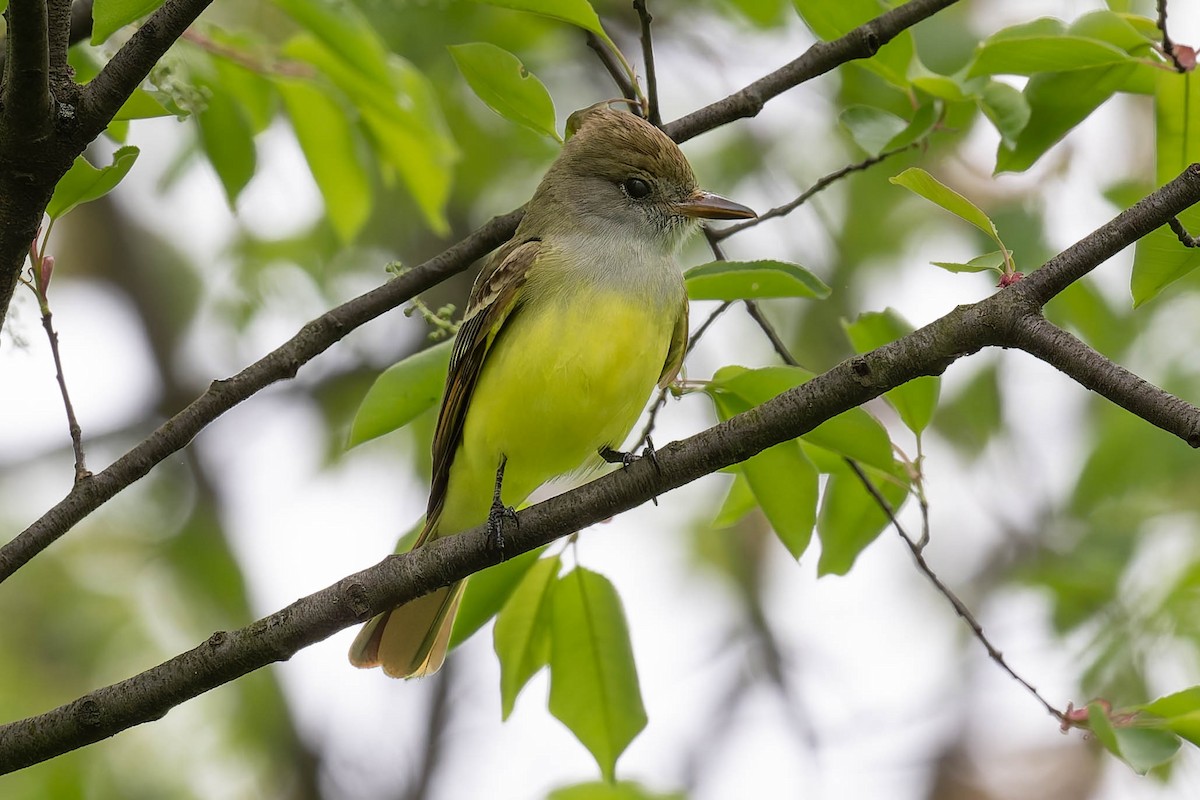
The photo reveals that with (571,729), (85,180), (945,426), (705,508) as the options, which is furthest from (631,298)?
(705,508)

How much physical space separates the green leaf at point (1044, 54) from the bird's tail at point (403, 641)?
1.88 metres

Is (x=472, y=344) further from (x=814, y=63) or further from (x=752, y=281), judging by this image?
(x=814, y=63)

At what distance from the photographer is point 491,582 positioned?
3064mm

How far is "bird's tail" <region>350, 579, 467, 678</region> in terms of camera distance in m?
3.54

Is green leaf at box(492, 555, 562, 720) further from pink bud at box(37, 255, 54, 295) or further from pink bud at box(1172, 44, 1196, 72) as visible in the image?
pink bud at box(1172, 44, 1196, 72)

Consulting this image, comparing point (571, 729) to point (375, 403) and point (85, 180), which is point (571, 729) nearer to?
point (375, 403)

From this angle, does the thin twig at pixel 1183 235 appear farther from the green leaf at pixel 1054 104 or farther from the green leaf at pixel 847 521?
the green leaf at pixel 847 521

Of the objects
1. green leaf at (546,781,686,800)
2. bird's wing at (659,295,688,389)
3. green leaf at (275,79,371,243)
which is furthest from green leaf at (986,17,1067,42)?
green leaf at (546,781,686,800)

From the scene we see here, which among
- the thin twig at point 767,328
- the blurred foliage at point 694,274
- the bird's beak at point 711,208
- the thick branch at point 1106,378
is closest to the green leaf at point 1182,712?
the blurred foliage at point 694,274

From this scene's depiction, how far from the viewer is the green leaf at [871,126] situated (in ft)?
9.98

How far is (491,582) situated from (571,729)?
0.38 metres

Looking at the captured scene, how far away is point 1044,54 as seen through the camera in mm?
2559

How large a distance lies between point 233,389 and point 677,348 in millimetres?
1212

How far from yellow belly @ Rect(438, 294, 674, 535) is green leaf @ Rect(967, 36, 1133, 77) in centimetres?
106
